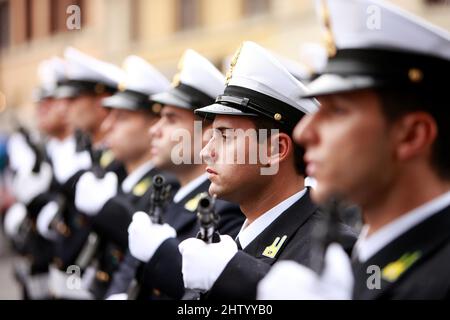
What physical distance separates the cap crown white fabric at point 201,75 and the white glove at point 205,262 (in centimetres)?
132

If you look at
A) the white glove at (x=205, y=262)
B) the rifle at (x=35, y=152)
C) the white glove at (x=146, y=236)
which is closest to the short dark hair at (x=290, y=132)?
the white glove at (x=205, y=262)

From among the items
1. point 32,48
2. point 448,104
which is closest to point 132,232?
point 448,104

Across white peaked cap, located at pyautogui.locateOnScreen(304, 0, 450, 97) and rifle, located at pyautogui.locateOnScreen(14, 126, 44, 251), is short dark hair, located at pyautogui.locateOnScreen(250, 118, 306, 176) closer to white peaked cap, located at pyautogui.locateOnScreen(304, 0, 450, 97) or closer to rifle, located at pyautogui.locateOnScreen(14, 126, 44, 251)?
white peaked cap, located at pyautogui.locateOnScreen(304, 0, 450, 97)

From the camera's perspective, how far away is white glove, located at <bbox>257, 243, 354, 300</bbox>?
67.7 inches

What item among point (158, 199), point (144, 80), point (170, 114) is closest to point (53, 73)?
point (144, 80)

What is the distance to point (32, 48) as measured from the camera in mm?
23656

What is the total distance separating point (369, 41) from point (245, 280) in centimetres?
85

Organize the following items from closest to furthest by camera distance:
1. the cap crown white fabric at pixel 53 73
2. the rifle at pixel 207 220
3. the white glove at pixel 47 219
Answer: the rifle at pixel 207 220 < the white glove at pixel 47 219 < the cap crown white fabric at pixel 53 73

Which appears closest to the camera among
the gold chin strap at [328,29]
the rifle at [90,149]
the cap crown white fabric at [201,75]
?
the gold chin strap at [328,29]

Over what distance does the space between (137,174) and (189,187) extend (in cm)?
103

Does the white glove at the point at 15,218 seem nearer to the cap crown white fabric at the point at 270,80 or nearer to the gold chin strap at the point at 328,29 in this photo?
the cap crown white fabric at the point at 270,80

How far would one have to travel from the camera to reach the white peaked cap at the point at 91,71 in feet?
19.0
